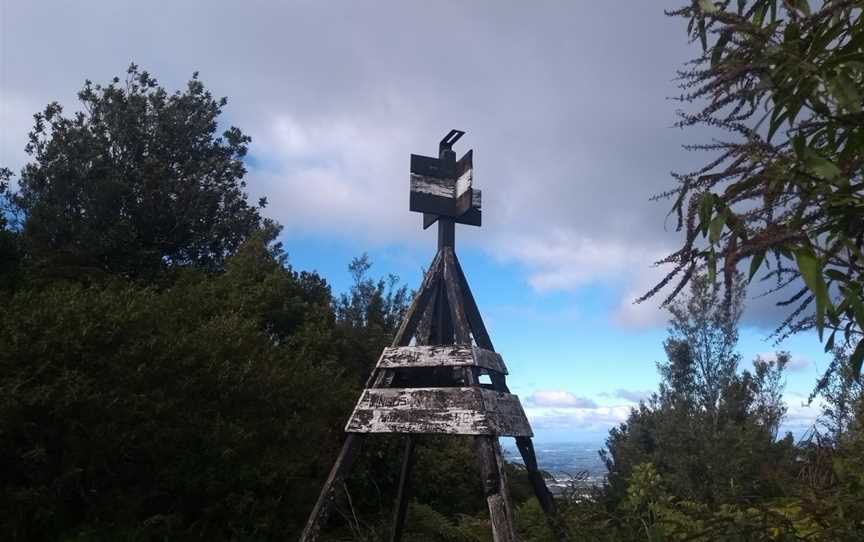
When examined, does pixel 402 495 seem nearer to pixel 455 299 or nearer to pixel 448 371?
pixel 448 371

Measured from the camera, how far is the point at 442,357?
5.83 metres

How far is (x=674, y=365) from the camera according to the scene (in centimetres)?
1742

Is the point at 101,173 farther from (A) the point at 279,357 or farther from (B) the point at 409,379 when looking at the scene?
(B) the point at 409,379

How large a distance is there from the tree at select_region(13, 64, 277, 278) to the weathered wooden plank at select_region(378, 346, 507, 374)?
1416 cm

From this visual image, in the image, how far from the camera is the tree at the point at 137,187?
755 inches

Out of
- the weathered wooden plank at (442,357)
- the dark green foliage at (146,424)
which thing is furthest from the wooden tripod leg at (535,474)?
the dark green foliage at (146,424)

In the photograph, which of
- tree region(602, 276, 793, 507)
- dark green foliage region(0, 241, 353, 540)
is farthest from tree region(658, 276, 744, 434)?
dark green foliage region(0, 241, 353, 540)

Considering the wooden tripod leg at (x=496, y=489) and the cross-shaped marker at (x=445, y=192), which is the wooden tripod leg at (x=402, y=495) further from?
the cross-shaped marker at (x=445, y=192)

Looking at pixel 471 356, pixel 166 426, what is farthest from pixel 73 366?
pixel 471 356

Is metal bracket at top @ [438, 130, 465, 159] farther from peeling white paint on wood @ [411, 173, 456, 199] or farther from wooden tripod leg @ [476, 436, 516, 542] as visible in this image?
wooden tripod leg @ [476, 436, 516, 542]

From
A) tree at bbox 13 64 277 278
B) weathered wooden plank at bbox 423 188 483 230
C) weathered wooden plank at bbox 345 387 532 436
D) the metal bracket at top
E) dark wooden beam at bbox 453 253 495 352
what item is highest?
tree at bbox 13 64 277 278

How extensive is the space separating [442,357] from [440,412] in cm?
54

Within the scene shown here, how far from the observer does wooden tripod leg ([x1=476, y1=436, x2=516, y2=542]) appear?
4961mm

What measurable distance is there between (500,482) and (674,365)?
1357 cm
